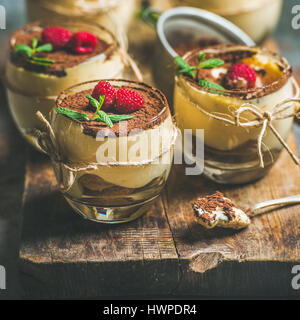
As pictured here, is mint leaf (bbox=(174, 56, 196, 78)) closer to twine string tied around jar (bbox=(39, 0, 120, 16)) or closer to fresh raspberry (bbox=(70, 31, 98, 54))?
fresh raspberry (bbox=(70, 31, 98, 54))

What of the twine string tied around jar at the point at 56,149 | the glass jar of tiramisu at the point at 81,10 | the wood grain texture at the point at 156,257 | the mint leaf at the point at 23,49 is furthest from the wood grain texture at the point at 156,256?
the glass jar of tiramisu at the point at 81,10

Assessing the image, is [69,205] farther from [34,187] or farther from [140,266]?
[140,266]

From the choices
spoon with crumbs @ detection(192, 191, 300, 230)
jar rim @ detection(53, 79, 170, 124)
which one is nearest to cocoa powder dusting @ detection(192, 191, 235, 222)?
spoon with crumbs @ detection(192, 191, 300, 230)

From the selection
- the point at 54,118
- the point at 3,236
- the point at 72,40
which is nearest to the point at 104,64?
the point at 72,40

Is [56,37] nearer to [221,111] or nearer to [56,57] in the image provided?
[56,57]

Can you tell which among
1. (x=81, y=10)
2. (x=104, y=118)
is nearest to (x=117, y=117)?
(x=104, y=118)

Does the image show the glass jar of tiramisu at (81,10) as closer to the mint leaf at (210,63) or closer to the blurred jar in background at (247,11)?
the blurred jar in background at (247,11)
